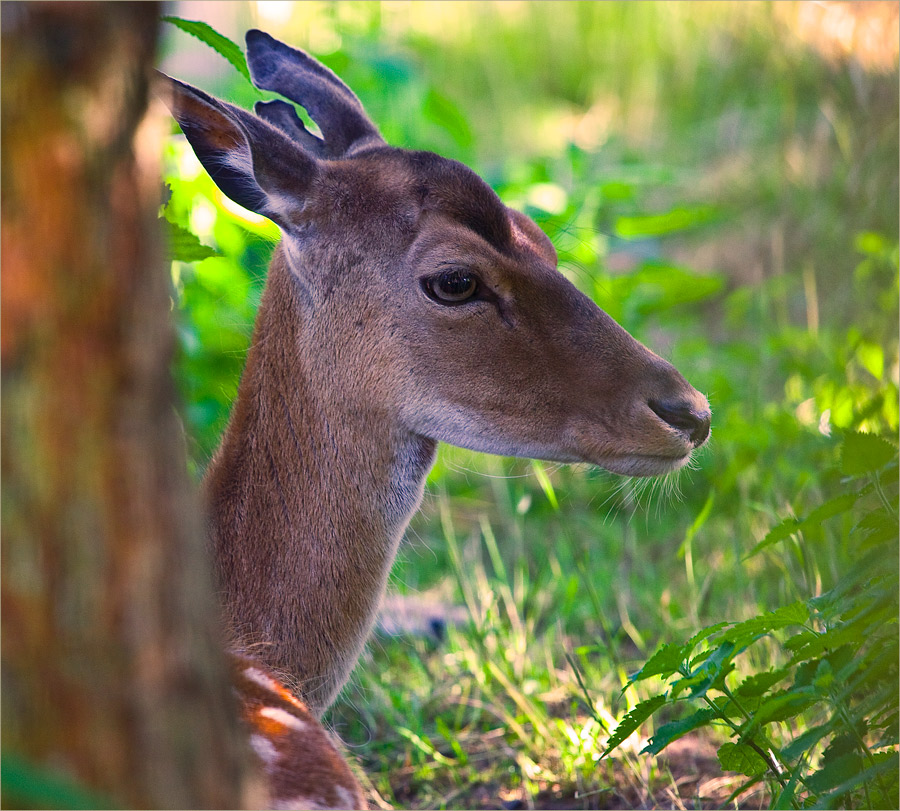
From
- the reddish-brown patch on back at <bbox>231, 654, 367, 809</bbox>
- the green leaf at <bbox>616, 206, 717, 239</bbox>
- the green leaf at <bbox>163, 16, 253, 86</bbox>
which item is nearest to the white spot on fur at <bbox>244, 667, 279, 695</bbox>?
the reddish-brown patch on back at <bbox>231, 654, 367, 809</bbox>

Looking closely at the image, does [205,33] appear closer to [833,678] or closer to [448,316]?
[448,316]

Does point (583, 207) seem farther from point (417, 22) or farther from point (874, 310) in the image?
point (417, 22)

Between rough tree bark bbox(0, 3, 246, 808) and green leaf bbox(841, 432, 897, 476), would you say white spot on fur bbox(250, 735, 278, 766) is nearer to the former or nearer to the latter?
rough tree bark bbox(0, 3, 246, 808)

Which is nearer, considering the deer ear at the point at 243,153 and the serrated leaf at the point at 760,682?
the serrated leaf at the point at 760,682

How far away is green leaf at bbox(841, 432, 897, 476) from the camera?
2232mm

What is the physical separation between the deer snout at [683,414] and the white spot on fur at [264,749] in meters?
1.29

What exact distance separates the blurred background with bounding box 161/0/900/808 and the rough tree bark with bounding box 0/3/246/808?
1.48 metres

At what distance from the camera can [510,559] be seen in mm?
4758

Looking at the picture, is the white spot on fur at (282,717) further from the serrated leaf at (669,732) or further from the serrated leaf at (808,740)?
the serrated leaf at (808,740)

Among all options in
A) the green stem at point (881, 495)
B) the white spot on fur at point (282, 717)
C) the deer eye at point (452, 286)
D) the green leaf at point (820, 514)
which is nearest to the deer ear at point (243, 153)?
the deer eye at point (452, 286)

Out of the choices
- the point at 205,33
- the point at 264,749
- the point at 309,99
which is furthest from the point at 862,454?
the point at 309,99

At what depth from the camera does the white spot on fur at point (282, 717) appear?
2057 mm

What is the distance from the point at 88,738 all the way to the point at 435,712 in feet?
8.01

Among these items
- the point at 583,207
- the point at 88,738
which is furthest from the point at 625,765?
the point at 583,207
